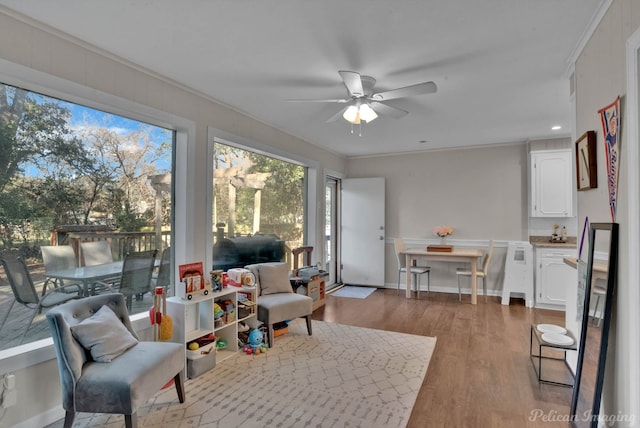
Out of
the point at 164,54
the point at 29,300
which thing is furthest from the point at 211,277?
the point at 164,54

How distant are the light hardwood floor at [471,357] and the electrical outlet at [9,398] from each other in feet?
7.82

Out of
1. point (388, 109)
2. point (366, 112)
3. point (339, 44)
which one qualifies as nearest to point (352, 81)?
Answer: point (339, 44)

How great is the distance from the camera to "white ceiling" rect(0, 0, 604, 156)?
6.51 feet

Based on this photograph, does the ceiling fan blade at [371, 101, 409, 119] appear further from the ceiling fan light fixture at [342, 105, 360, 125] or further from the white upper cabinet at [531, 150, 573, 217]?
the white upper cabinet at [531, 150, 573, 217]

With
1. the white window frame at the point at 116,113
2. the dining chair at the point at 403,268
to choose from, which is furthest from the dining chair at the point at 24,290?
→ the dining chair at the point at 403,268

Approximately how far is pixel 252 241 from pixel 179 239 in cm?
129

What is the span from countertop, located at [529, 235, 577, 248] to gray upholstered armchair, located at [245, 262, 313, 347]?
3.58 metres

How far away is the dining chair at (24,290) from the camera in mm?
2188

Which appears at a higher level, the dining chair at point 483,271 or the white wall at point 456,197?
the white wall at point 456,197

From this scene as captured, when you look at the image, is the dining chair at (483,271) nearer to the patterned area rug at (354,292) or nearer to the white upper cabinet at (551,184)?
the white upper cabinet at (551,184)

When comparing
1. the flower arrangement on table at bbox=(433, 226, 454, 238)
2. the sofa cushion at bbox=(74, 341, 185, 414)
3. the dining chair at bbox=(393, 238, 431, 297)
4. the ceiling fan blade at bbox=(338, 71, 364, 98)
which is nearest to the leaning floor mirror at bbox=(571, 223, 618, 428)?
the ceiling fan blade at bbox=(338, 71, 364, 98)

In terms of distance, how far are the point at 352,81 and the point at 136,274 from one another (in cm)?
242

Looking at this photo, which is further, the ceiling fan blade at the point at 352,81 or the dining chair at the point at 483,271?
the dining chair at the point at 483,271

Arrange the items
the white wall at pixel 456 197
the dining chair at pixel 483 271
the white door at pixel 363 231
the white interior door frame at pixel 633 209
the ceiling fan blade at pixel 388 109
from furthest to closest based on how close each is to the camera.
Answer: the white door at pixel 363 231 < the white wall at pixel 456 197 < the dining chair at pixel 483 271 < the ceiling fan blade at pixel 388 109 < the white interior door frame at pixel 633 209
